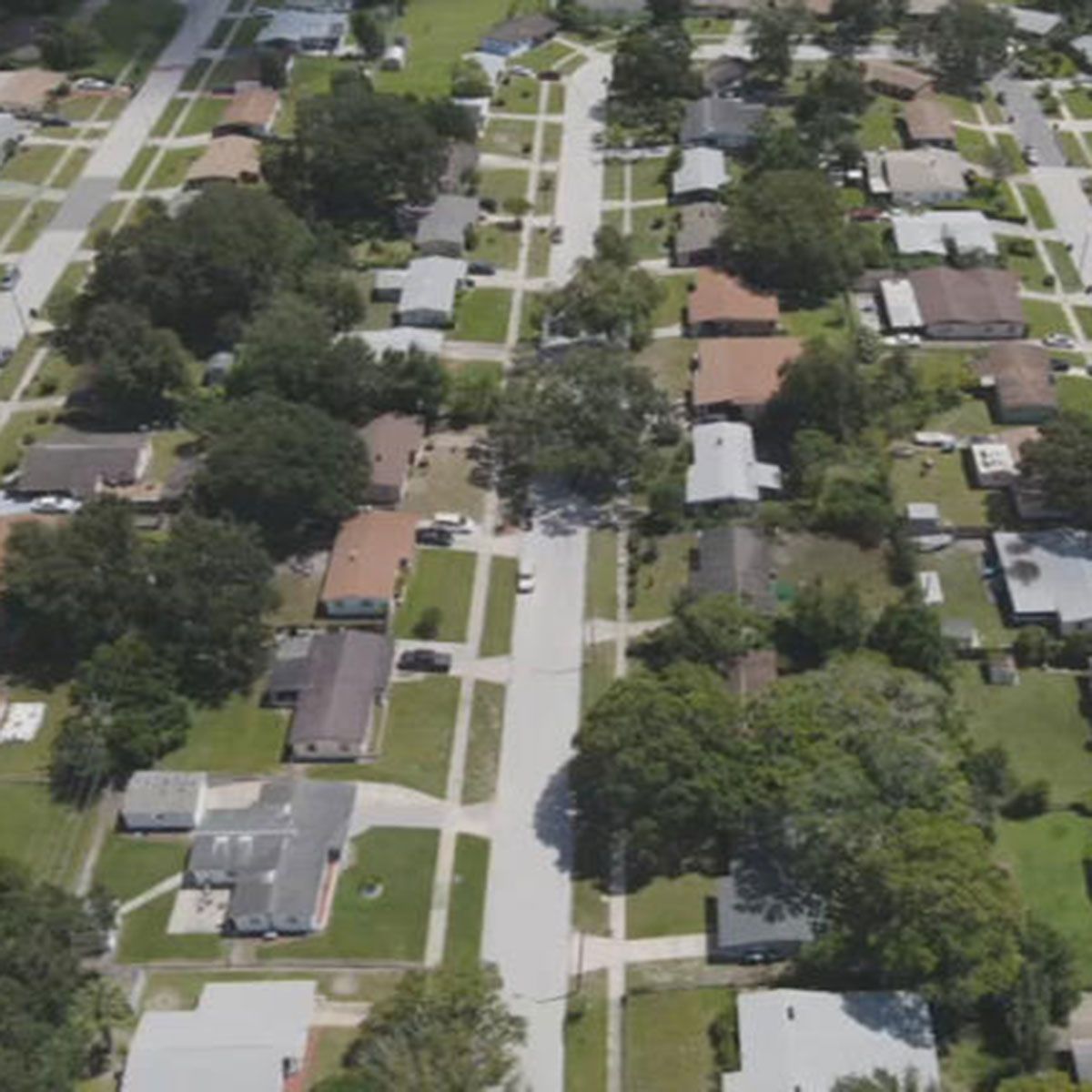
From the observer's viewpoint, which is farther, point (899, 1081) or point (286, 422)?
point (286, 422)

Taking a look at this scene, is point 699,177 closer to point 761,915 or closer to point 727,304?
point 727,304

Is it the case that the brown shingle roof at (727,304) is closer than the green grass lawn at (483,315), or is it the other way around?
the brown shingle roof at (727,304)

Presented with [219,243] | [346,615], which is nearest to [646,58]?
[219,243]

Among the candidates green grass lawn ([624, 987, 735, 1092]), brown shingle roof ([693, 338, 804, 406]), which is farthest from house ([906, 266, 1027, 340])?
green grass lawn ([624, 987, 735, 1092])

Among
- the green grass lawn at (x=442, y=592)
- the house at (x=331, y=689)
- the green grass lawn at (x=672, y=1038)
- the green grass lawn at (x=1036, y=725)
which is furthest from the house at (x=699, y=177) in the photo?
the green grass lawn at (x=672, y=1038)

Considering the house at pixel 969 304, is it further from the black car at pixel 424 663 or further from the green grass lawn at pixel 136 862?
the green grass lawn at pixel 136 862

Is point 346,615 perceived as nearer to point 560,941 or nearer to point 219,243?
point 560,941
